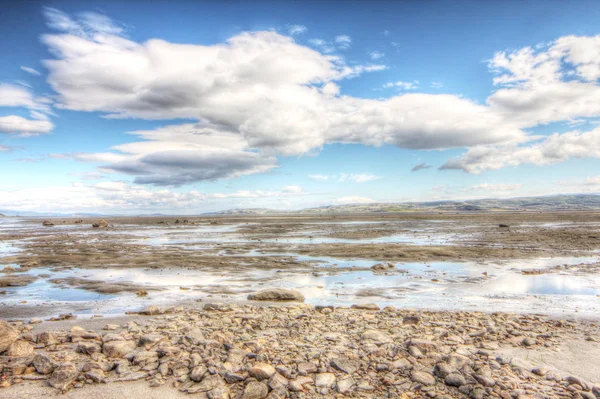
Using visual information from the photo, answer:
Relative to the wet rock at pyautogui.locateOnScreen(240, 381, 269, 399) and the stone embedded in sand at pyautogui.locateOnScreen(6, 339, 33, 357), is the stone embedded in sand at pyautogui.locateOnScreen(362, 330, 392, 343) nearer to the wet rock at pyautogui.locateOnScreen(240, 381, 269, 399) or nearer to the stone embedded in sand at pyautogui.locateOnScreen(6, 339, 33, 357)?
the wet rock at pyautogui.locateOnScreen(240, 381, 269, 399)

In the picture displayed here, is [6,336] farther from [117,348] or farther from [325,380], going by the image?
[325,380]

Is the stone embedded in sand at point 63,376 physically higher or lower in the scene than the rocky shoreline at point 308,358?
higher

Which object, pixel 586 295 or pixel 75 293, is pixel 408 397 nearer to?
pixel 586 295

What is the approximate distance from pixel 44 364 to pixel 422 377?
7586mm

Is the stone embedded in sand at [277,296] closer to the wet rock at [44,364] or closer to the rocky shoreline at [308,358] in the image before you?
the rocky shoreline at [308,358]

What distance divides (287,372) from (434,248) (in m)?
26.5

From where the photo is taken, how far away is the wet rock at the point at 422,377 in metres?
6.57

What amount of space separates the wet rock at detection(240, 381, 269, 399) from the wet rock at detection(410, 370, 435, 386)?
9.45 ft

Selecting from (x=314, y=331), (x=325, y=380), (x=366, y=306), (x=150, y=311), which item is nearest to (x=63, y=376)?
(x=325, y=380)

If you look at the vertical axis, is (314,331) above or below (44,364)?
below

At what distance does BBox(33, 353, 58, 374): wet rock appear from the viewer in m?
6.89

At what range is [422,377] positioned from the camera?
6.71 meters

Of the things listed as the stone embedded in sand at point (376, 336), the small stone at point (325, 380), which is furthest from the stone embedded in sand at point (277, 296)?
the small stone at point (325, 380)

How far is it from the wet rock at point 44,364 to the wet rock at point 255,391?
13.2 ft
